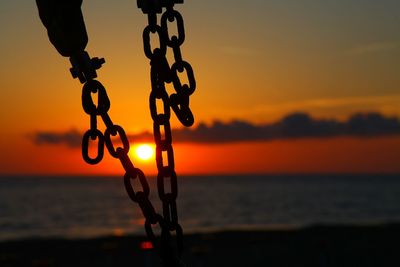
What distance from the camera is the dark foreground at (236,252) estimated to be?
16094mm

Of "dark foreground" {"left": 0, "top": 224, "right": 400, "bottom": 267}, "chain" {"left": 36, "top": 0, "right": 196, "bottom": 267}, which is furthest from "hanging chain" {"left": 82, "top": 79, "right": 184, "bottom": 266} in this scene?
"dark foreground" {"left": 0, "top": 224, "right": 400, "bottom": 267}

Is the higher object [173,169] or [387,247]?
[173,169]

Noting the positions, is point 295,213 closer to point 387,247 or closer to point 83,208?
point 83,208

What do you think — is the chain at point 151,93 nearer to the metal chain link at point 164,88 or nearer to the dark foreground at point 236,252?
the metal chain link at point 164,88

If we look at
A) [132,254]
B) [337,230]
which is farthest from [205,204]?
[132,254]

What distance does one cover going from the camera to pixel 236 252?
21375 millimetres

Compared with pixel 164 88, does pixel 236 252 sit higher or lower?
lower

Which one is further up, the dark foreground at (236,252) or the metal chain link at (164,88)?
the metal chain link at (164,88)

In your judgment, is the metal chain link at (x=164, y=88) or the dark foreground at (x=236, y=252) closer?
the metal chain link at (x=164, y=88)

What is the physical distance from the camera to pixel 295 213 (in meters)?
58.2

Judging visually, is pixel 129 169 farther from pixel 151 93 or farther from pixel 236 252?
pixel 236 252

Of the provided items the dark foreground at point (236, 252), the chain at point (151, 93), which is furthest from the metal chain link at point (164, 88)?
the dark foreground at point (236, 252)

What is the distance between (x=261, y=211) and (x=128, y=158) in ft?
189

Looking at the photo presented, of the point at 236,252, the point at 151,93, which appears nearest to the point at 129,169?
the point at 151,93
